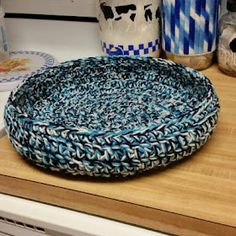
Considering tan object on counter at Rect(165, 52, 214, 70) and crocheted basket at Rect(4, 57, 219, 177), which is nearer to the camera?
crocheted basket at Rect(4, 57, 219, 177)

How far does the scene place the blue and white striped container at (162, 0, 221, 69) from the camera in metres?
0.68

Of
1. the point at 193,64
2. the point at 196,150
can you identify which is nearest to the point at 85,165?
the point at 196,150

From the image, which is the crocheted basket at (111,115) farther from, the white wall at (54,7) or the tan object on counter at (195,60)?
the white wall at (54,7)

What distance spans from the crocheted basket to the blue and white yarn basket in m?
0.12

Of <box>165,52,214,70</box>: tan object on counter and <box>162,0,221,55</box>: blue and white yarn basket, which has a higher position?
<box>162,0,221,55</box>: blue and white yarn basket

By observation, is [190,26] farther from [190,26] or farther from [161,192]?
[161,192]

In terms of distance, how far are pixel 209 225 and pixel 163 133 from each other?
0.10m

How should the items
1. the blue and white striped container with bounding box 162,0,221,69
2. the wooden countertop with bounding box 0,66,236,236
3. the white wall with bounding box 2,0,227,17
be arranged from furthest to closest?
the white wall with bounding box 2,0,227,17, the blue and white striped container with bounding box 162,0,221,69, the wooden countertop with bounding box 0,66,236,236

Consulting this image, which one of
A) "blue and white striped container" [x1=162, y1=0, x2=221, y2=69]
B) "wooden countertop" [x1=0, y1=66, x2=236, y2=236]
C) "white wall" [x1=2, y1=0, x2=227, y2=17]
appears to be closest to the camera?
"wooden countertop" [x1=0, y1=66, x2=236, y2=236]

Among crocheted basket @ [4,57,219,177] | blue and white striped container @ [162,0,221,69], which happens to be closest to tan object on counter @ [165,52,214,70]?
blue and white striped container @ [162,0,221,69]

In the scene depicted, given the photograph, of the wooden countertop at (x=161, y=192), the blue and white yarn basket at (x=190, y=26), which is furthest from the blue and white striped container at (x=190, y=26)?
the wooden countertop at (x=161, y=192)

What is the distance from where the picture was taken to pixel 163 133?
445mm

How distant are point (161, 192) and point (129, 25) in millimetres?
347

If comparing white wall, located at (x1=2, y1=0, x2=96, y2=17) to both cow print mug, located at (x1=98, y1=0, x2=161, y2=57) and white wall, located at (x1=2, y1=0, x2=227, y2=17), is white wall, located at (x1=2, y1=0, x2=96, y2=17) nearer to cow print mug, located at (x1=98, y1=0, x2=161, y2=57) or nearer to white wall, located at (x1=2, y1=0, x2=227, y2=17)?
white wall, located at (x1=2, y1=0, x2=227, y2=17)
